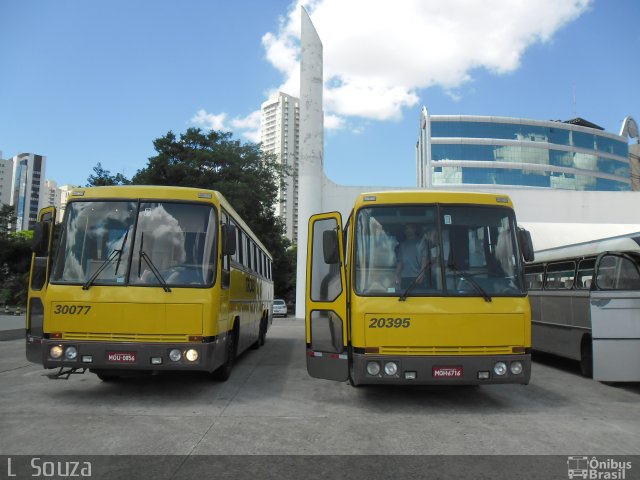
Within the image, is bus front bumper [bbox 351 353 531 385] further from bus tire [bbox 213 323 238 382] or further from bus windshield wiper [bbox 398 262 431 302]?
bus tire [bbox 213 323 238 382]

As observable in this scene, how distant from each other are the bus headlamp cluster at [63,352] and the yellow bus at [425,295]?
3.16 meters

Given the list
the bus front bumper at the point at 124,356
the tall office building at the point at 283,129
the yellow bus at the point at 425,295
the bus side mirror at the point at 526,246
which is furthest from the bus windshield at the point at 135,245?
the tall office building at the point at 283,129

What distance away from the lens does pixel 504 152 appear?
9169 cm

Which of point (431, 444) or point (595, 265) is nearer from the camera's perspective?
point (431, 444)

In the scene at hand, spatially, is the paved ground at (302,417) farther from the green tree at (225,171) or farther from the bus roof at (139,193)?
the green tree at (225,171)

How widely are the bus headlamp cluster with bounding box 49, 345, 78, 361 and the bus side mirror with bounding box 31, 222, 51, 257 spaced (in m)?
1.40

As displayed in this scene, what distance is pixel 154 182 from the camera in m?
34.2

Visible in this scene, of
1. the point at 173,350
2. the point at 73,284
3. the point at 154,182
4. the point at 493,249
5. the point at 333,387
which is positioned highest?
the point at 154,182

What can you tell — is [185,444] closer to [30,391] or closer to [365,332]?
[365,332]

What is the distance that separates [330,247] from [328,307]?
907mm

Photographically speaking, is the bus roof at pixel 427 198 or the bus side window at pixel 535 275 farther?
the bus side window at pixel 535 275

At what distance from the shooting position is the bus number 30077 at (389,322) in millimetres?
6609

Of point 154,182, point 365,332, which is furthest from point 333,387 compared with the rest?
point 154,182

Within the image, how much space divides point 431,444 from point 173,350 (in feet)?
11.6
